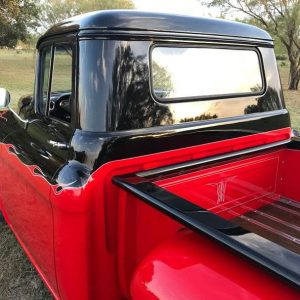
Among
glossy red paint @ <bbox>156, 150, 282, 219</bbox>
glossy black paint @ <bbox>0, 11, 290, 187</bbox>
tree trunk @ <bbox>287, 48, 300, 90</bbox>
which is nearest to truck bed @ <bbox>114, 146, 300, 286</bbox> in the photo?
glossy red paint @ <bbox>156, 150, 282, 219</bbox>

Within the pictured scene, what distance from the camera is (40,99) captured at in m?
2.32

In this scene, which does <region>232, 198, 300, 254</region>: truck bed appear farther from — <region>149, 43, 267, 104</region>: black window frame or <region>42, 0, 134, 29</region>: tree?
<region>42, 0, 134, 29</region>: tree

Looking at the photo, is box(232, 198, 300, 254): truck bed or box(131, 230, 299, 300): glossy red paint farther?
box(232, 198, 300, 254): truck bed

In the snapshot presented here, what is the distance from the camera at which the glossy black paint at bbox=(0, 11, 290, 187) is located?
65.0 inches

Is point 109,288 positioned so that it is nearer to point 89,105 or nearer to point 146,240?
point 146,240

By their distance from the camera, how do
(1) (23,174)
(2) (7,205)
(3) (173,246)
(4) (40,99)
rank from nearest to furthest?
1. (3) (173,246)
2. (1) (23,174)
3. (4) (40,99)
4. (2) (7,205)

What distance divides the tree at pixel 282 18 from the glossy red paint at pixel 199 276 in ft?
64.1

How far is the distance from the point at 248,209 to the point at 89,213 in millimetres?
1087

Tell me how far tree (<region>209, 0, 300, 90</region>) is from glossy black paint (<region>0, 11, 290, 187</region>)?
18.7 meters

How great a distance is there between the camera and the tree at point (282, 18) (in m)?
18.6

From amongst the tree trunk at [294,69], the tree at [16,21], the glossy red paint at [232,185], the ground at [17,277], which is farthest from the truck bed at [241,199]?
the tree trunk at [294,69]

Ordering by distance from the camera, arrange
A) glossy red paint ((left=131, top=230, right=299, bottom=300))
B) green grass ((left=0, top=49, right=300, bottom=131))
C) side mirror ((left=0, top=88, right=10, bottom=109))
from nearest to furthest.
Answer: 1. glossy red paint ((left=131, top=230, right=299, bottom=300))
2. side mirror ((left=0, top=88, right=10, bottom=109))
3. green grass ((left=0, top=49, right=300, bottom=131))

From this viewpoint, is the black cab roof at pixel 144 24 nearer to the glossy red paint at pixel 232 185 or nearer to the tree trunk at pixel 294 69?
the glossy red paint at pixel 232 185

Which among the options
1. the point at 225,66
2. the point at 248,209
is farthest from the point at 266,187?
the point at 225,66
